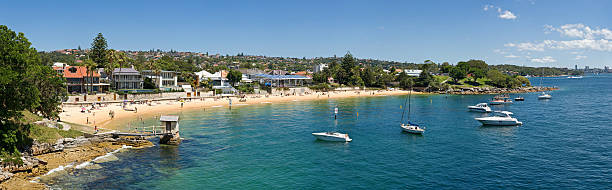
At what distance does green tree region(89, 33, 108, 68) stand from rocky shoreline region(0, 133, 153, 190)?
7142 centimetres

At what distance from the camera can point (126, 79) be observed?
307ft

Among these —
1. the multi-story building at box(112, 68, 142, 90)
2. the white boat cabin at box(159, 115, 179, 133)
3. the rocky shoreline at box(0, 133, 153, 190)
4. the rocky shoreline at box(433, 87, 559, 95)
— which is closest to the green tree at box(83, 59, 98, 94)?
the multi-story building at box(112, 68, 142, 90)

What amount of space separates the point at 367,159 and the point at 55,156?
29679 mm

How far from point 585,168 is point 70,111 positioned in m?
75.7

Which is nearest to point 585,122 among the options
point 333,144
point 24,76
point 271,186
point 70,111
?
point 333,144

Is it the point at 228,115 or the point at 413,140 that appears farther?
the point at 228,115

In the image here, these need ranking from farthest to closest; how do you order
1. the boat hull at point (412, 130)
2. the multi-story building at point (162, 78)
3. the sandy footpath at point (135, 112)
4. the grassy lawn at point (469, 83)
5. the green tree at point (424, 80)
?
the grassy lawn at point (469, 83) → the green tree at point (424, 80) → the multi-story building at point (162, 78) → the sandy footpath at point (135, 112) → the boat hull at point (412, 130)

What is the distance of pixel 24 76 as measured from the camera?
1169 inches

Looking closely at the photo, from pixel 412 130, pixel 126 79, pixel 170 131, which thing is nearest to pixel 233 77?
pixel 126 79

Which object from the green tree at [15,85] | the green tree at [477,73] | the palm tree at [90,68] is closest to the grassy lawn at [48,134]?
the green tree at [15,85]

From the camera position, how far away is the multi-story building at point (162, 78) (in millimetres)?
100688

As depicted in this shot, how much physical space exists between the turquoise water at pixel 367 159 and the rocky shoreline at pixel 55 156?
6.23 ft

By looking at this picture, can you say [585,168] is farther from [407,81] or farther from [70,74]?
[407,81]

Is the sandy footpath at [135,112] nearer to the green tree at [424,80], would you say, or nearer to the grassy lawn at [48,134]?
the grassy lawn at [48,134]
